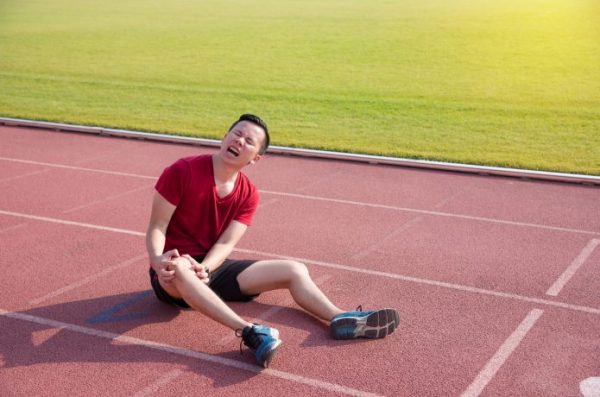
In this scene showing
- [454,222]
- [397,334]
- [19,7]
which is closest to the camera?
[397,334]

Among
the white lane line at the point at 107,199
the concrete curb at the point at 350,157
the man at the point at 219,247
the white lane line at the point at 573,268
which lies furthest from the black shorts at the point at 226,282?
the concrete curb at the point at 350,157

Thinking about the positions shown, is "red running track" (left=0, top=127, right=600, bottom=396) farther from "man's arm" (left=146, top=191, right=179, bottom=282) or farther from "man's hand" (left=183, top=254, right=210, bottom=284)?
"man's arm" (left=146, top=191, right=179, bottom=282)

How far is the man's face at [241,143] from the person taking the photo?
233 inches

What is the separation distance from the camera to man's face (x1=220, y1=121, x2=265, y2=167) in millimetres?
5906

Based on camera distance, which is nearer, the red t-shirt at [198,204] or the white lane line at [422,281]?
the red t-shirt at [198,204]

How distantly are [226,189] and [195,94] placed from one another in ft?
41.8

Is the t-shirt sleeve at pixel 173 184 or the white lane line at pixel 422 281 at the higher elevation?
the t-shirt sleeve at pixel 173 184

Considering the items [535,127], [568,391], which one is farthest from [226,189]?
[535,127]

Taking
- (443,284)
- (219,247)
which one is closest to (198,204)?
(219,247)

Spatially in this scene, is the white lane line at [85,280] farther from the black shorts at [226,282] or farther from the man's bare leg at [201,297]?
the man's bare leg at [201,297]

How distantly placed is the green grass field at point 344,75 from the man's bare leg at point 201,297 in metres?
7.00

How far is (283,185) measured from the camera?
10.4 m

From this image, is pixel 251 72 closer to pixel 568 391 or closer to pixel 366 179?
pixel 366 179

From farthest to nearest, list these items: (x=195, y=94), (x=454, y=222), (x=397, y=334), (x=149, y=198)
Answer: (x=195, y=94) < (x=149, y=198) < (x=454, y=222) < (x=397, y=334)
